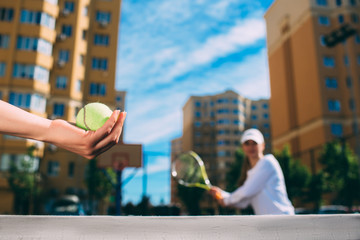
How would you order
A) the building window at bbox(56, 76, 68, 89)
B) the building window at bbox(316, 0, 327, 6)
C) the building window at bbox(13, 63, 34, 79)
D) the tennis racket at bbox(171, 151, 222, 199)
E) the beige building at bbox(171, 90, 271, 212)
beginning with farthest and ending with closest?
the beige building at bbox(171, 90, 271, 212)
the building window at bbox(316, 0, 327, 6)
the building window at bbox(56, 76, 68, 89)
the building window at bbox(13, 63, 34, 79)
the tennis racket at bbox(171, 151, 222, 199)

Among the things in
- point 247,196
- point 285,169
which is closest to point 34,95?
point 285,169

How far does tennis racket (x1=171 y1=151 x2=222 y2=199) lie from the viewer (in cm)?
607

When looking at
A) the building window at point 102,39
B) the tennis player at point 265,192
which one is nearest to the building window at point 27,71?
the building window at point 102,39

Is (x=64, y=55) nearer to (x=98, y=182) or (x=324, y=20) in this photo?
(x=98, y=182)

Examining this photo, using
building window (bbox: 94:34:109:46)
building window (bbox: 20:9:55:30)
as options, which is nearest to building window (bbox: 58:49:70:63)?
building window (bbox: 20:9:55:30)

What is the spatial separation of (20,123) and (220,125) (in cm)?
8427

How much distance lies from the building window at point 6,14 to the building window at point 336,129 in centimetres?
3576

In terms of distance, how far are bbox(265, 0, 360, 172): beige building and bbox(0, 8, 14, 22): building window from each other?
32.5 meters

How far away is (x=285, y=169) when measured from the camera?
97.6 feet

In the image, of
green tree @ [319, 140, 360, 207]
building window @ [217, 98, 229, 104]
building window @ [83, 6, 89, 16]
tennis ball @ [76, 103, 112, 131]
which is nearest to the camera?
tennis ball @ [76, 103, 112, 131]

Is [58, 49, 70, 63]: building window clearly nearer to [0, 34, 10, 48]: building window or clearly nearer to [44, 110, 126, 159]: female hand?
[0, 34, 10, 48]: building window

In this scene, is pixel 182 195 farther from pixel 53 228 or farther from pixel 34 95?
pixel 53 228

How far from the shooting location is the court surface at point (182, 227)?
176 cm

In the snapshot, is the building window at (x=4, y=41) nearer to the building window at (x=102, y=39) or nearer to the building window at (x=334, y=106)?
the building window at (x=102, y=39)
